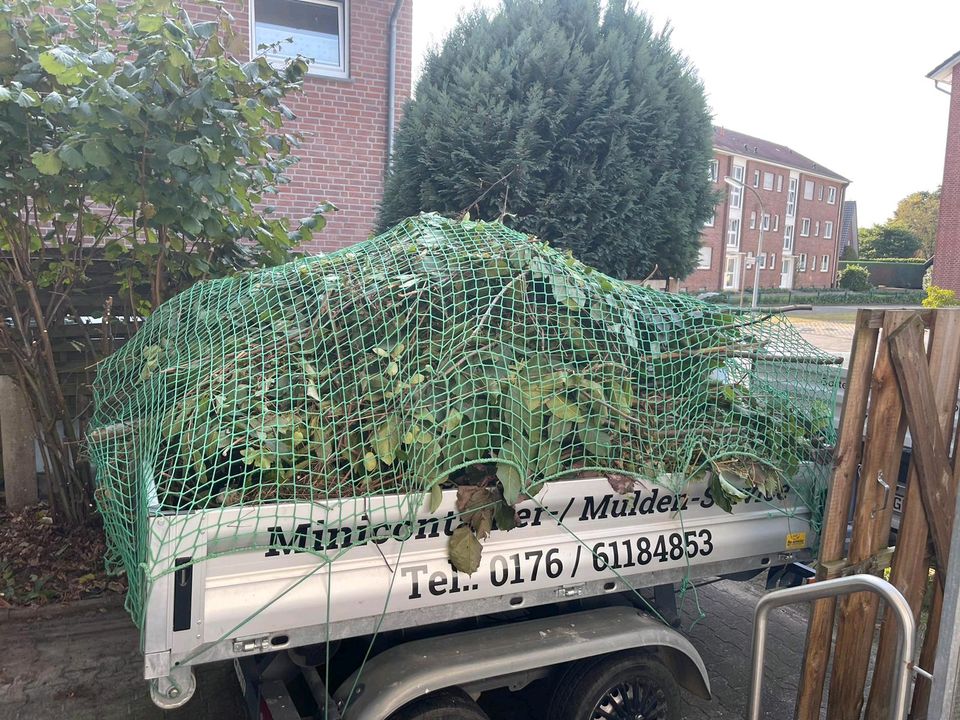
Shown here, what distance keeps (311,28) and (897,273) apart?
56.3m

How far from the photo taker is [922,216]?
205ft

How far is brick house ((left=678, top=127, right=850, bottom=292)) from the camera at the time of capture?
4291 centimetres

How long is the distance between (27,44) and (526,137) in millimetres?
3337

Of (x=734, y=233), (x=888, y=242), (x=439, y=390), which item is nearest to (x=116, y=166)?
(x=439, y=390)

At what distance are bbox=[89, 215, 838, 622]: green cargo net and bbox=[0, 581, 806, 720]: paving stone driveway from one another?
4.49ft

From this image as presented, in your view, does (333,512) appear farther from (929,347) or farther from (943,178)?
(943,178)

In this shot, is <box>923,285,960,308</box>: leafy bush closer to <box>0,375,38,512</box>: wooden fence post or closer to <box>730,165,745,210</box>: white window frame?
<box>730,165,745,210</box>: white window frame

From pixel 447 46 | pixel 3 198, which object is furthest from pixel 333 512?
pixel 447 46

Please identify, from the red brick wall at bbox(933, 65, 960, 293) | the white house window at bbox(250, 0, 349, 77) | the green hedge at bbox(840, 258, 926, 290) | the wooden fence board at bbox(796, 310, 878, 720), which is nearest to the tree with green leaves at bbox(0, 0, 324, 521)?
the wooden fence board at bbox(796, 310, 878, 720)

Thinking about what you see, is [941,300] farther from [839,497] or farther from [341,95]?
[839,497]

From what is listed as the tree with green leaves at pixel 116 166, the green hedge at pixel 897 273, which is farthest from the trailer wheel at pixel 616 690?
the green hedge at pixel 897 273

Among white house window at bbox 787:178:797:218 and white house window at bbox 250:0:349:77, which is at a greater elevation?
white house window at bbox 787:178:797:218

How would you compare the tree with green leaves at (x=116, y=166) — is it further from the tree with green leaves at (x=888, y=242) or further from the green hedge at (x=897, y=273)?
the tree with green leaves at (x=888, y=242)

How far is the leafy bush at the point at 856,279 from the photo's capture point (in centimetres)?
Result: 4894
